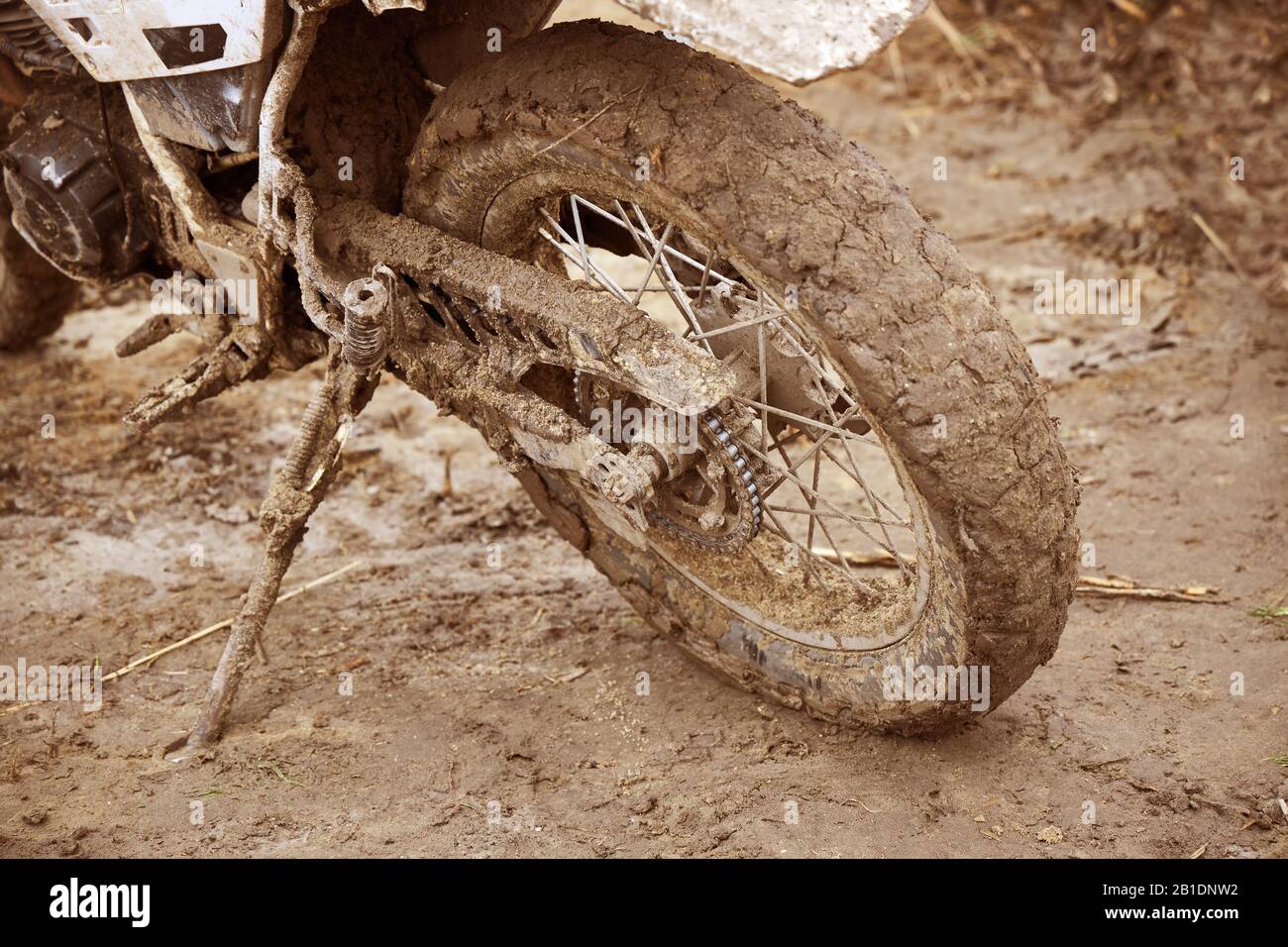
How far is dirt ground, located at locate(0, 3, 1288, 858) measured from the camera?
2406mm

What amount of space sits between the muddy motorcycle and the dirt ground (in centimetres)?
20

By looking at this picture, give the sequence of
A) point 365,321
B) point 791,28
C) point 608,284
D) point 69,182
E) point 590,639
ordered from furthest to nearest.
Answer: point 590,639
point 69,182
point 608,284
point 365,321
point 791,28

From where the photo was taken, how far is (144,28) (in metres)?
2.52

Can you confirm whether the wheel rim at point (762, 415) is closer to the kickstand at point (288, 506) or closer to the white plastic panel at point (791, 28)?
the white plastic panel at point (791, 28)

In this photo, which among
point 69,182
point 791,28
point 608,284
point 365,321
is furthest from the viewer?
point 69,182

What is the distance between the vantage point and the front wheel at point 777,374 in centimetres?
206

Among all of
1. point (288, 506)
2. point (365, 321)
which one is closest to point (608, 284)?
point (365, 321)

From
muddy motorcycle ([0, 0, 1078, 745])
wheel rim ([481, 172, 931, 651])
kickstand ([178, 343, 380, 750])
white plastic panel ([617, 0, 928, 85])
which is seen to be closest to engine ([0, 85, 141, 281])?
muddy motorcycle ([0, 0, 1078, 745])

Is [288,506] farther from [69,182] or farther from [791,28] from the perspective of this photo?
[791,28]

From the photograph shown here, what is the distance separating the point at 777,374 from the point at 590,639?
0.88m

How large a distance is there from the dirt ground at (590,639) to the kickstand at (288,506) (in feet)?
0.33

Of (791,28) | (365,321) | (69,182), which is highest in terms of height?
(791,28)

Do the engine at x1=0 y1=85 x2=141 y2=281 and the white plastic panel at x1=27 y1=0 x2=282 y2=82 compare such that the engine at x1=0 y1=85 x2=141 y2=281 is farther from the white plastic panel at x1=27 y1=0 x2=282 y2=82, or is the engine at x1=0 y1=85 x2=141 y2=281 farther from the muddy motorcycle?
the white plastic panel at x1=27 y1=0 x2=282 y2=82

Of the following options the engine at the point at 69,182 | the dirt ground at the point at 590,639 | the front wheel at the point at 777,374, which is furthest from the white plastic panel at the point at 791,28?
the engine at the point at 69,182
